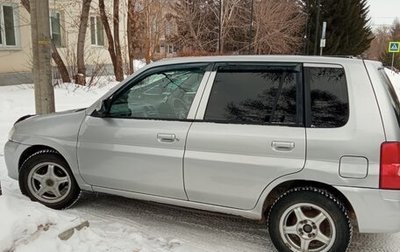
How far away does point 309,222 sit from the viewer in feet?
11.4

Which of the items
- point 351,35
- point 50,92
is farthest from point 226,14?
point 50,92

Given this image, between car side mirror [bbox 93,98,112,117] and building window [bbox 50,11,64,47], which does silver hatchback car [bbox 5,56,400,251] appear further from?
building window [bbox 50,11,64,47]

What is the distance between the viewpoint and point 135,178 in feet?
13.4

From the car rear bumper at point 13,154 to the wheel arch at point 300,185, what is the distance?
2.70 metres

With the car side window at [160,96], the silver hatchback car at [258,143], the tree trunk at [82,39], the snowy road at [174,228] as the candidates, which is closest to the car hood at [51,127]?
the silver hatchback car at [258,143]

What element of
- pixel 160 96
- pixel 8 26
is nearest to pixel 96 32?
pixel 8 26

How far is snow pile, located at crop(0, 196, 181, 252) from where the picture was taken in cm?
327

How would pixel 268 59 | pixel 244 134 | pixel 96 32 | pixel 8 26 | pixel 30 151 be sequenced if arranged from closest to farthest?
pixel 244 134 < pixel 268 59 < pixel 30 151 < pixel 8 26 < pixel 96 32

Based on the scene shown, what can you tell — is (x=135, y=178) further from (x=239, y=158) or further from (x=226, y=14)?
(x=226, y=14)

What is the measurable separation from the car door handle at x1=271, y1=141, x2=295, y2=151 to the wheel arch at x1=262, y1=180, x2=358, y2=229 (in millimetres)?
291

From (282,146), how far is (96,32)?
19.8 m

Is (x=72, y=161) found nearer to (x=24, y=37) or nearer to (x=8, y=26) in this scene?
(x=8, y=26)

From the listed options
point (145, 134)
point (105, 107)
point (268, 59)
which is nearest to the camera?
point (268, 59)

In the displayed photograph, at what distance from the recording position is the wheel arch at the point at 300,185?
3400 millimetres
